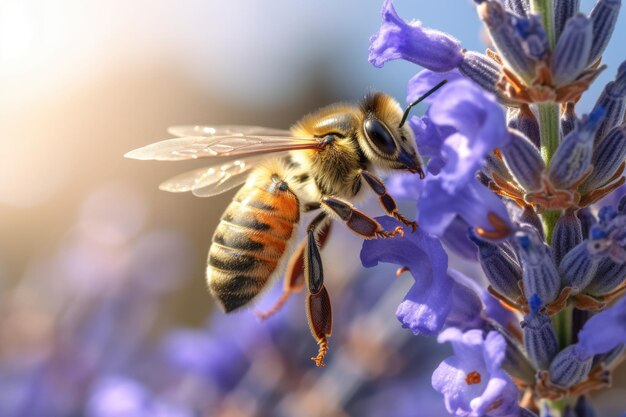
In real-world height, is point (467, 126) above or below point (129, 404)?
above

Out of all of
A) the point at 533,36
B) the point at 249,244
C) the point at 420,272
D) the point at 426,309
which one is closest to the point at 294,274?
the point at 249,244

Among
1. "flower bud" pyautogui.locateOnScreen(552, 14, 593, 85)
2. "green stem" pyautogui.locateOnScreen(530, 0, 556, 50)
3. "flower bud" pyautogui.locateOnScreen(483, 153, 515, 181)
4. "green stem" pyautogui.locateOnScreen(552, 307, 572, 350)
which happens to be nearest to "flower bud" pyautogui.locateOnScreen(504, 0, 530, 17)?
"green stem" pyautogui.locateOnScreen(530, 0, 556, 50)

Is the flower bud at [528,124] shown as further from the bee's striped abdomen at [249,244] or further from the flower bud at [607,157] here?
the bee's striped abdomen at [249,244]

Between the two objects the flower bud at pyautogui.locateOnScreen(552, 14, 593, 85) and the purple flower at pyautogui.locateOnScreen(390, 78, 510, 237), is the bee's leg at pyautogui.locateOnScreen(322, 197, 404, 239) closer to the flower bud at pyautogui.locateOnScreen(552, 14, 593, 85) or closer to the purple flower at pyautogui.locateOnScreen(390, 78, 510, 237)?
the purple flower at pyautogui.locateOnScreen(390, 78, 510, 237)

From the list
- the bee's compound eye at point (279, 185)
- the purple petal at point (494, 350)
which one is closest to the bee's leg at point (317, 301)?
the bee's compound eye at point (279, 185)

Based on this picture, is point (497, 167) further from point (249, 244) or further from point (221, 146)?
point (221, 146)

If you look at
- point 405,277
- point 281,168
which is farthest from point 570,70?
point 405,277
